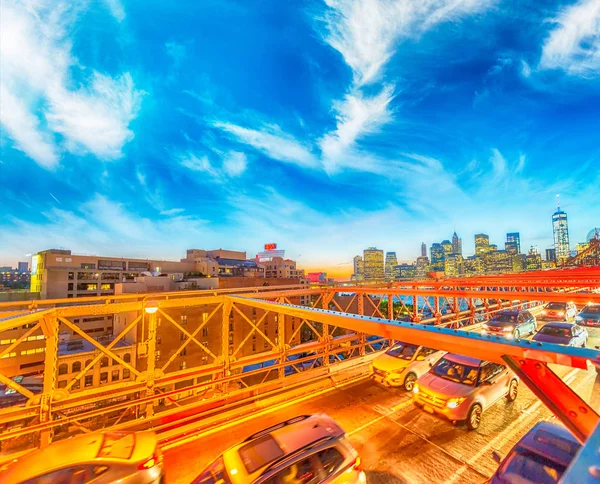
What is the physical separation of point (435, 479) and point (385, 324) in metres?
4.12

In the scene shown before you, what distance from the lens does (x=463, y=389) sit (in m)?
7.25

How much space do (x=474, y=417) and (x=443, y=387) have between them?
0.86 meters

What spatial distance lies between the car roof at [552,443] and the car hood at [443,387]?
2.14 metres

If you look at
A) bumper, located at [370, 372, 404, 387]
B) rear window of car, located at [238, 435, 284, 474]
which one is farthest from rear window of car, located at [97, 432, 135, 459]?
bumper, located at [370, 372, 404, 387]

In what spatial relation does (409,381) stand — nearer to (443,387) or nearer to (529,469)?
(443,387)

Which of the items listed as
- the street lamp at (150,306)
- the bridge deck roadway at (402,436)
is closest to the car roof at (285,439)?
the bridge deck roadway at (402,436)

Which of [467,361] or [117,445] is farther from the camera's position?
[467,361]

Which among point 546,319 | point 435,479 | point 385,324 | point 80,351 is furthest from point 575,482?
point 80,351

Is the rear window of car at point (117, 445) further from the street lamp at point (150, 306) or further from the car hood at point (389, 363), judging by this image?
the car hood at point (389, 363)

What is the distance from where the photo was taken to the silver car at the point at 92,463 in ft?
13.8

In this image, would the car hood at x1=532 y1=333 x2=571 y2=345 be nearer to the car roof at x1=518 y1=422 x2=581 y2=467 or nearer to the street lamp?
the car roof at x1=518 y1=422 x2=581 y2=467

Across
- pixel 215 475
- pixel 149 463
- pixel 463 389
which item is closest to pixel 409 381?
pixel 463 389

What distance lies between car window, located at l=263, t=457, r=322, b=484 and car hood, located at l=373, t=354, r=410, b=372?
5592mm

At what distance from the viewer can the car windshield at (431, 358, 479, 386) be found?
24.9 feet
